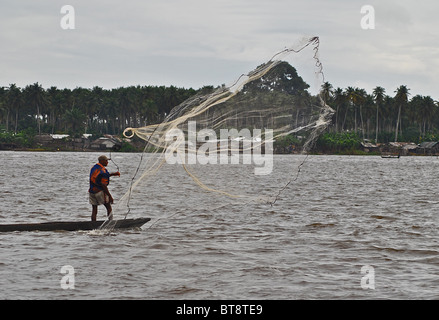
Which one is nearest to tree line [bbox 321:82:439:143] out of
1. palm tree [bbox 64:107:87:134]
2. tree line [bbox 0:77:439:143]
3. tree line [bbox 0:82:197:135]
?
tree line [bbox 0:77:439:143]

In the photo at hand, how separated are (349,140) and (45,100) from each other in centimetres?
8066

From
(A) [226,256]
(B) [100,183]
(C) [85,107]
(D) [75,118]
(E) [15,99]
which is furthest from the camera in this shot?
(C) [85,107]

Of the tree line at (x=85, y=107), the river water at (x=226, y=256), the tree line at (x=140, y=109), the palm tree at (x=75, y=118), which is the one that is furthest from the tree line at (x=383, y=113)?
the river water at (x=226, y=256)

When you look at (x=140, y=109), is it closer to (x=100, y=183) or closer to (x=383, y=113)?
(x=383, y=113)

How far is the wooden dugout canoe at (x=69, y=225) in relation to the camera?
1692 cm

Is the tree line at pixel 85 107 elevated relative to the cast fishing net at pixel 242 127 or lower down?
elevated

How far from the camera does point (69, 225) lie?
56.5 feet

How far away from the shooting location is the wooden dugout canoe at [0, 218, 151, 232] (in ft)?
55.5

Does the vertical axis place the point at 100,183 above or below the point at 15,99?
below

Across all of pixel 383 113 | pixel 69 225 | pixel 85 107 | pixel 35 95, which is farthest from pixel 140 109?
pixel 69 225

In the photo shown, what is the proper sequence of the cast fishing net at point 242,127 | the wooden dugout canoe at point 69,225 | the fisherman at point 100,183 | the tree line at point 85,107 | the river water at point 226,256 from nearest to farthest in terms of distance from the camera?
the river water at point 226,256 < the cast fishing net at point 242,127 < the fisherman at point 100,183 < the wooden dugout canoe at point 69,225 < the tree line at point 85,107

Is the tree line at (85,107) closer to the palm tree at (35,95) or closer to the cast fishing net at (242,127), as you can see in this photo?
the palm tree at (35,95)

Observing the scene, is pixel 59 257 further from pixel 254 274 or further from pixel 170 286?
pixel 254 274

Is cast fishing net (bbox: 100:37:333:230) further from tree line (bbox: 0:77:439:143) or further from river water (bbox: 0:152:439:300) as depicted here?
tree line (bbox: 0:77:439:143)
